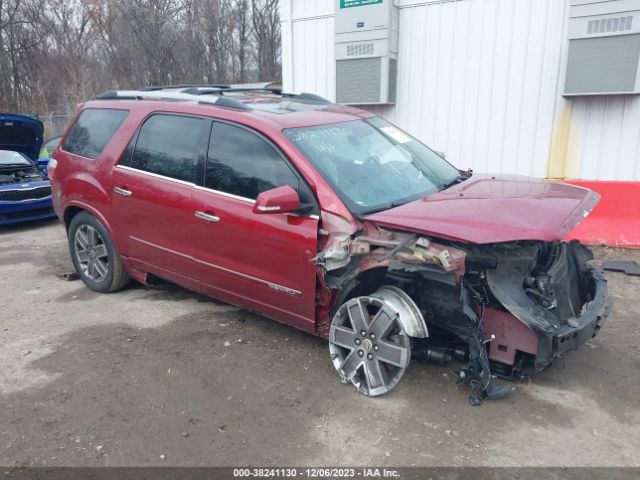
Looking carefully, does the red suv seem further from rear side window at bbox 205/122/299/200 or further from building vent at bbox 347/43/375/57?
building vent at bbox 347/43/375/57

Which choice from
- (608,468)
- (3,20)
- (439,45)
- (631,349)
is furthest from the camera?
(3,20)

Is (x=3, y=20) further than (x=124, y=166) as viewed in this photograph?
Yes

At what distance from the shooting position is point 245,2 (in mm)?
23781

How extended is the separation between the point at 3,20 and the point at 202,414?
25.5m

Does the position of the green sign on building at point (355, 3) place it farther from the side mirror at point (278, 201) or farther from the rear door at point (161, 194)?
the side mirror at point (278, 201)

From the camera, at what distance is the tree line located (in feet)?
62.8

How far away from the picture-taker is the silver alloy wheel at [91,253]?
5.16m

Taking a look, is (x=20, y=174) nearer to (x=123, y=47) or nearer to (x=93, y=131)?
(x=93, y=131)

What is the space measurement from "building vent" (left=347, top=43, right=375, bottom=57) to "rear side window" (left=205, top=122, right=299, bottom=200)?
3899mm

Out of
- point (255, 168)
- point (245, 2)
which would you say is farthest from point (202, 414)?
point (245, 2)

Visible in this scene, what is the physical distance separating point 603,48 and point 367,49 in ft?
9.49

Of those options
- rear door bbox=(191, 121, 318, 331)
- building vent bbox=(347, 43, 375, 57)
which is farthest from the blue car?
rear door bbox=(191, 121, 318, 331)

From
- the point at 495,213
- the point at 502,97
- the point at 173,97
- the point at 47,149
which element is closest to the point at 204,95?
the point at 173,97

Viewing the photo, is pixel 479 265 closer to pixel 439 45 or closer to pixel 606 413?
pixel 606 413
